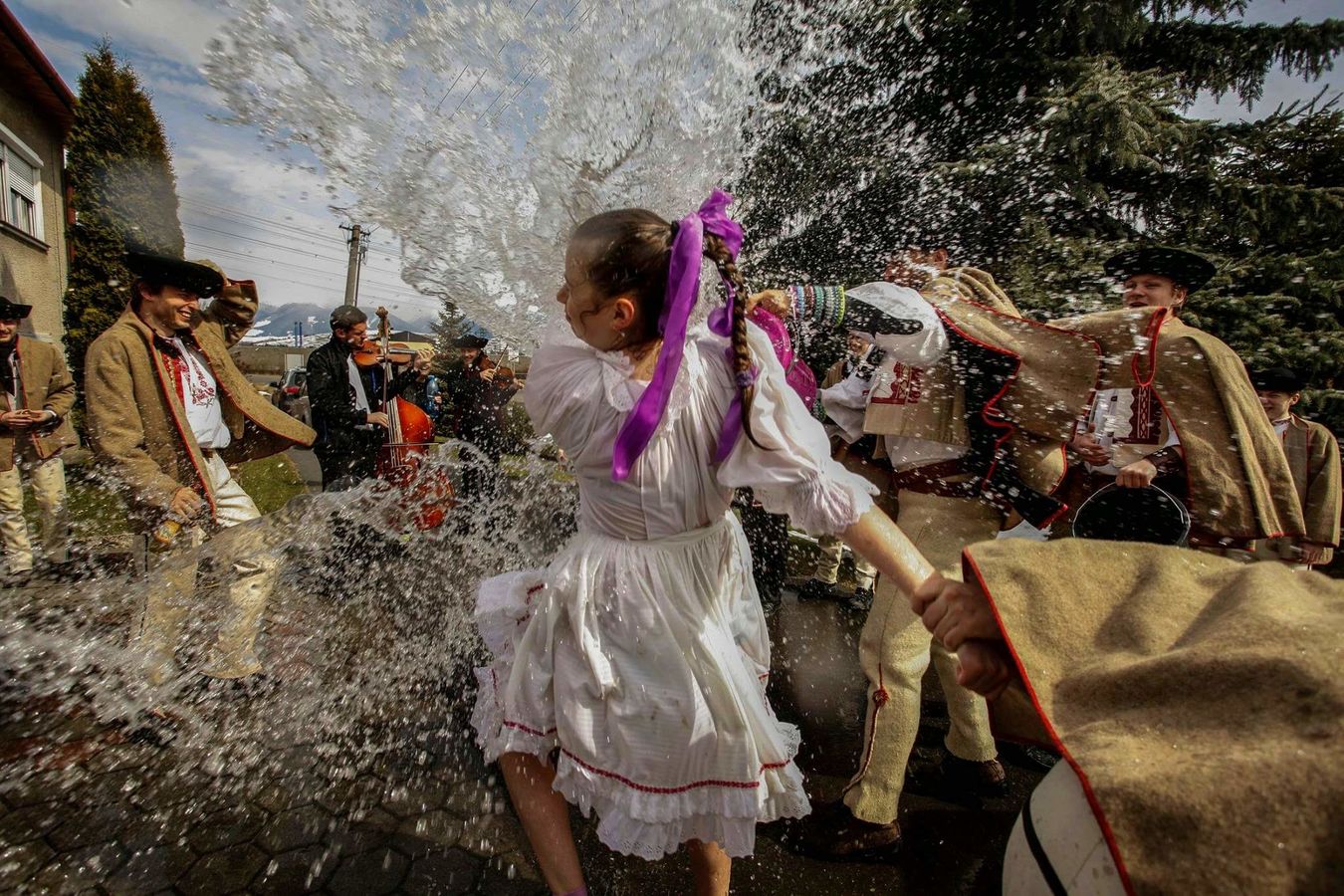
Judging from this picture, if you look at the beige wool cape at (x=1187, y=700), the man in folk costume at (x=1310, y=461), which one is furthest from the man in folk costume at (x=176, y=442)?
the man in folk costume at (x=1310, y=461)

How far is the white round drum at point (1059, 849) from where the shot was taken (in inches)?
29.0

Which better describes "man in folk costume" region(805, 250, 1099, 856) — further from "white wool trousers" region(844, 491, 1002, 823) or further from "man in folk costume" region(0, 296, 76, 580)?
"man in folk costume" region(0, 296, 76, 580)

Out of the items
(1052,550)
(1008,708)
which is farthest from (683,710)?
(1052,550)

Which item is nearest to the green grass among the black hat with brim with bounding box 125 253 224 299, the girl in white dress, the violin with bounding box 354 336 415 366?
the violin with bounding box 354 336 415 366

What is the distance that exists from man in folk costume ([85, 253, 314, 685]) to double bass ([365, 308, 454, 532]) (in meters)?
2.29

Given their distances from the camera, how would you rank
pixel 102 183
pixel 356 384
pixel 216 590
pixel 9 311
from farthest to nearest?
pixel 102 183, pixel 356 384, pixel 9 311, pixel 216 590

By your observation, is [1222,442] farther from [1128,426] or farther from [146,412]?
[146,412]

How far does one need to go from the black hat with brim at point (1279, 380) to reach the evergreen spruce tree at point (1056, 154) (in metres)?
0.79

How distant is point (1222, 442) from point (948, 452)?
1071 mm

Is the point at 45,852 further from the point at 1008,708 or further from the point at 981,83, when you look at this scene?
the point at 981,83

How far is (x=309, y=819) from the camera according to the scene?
237cm

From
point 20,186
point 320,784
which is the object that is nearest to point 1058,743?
point 320,784

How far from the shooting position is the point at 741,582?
190 cm

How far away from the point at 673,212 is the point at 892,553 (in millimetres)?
2399
